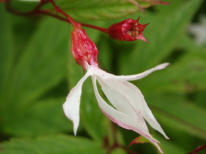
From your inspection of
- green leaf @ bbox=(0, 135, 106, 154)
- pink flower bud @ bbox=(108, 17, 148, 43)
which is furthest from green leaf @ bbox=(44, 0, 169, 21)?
green leaf @ bbox=(0, 135, 106, 154)

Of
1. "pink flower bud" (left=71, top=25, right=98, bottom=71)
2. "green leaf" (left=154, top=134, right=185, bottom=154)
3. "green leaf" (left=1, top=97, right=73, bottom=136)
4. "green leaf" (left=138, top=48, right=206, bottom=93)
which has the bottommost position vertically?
"green leaf" (left=154, top=134, right=185, bottom=154)

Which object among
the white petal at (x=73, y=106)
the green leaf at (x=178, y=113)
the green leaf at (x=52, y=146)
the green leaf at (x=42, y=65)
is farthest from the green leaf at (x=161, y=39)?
the white petal at (x=73, y=106)

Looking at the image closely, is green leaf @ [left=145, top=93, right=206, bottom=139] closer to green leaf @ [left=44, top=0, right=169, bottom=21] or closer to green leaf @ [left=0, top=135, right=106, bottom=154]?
green leaf @ [left=0, top=135, right=106, bottom=154]

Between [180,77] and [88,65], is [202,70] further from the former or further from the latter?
[88,65]

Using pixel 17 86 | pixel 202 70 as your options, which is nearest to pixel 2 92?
pixel 17 86

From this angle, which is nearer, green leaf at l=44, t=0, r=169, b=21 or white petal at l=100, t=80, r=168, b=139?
white petal at l=100, t=80, r=168, b=139

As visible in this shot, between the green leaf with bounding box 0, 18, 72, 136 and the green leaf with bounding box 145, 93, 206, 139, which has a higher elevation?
the green leaf with bounding box 0, 18, 72, 136

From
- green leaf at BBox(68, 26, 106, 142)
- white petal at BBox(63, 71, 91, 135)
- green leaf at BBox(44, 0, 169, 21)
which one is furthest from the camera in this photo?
green leaf at BBox(68, 26, 106, 142)
